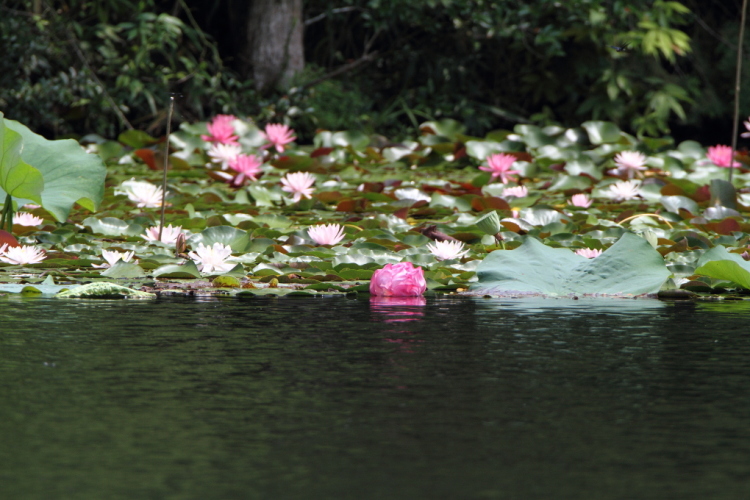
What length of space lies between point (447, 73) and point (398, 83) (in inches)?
19.2

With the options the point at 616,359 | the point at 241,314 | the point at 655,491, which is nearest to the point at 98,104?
the point at 241,314

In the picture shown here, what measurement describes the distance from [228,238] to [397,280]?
0.63 metres

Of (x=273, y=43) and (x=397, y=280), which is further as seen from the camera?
(x=273, y=43)

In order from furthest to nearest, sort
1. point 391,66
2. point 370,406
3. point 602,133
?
point 391,66
point 602,133
point 370,406

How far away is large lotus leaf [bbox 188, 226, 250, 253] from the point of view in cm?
216

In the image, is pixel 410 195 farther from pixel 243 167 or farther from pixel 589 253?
pixel 589 253

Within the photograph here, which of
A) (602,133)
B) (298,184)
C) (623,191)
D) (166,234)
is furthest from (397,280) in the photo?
(602,133)

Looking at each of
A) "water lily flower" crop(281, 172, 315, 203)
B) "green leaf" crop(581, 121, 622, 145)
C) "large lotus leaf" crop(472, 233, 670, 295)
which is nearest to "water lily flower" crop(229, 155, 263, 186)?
"water lily flower" crop(281, 172, 315, 203)

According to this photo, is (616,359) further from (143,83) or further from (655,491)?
(143,83)

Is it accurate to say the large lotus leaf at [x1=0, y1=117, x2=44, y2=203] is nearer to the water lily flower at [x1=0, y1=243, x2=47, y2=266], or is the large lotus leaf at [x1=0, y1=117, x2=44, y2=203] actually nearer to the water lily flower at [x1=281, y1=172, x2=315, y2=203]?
the water lily flower at [x1=0, y1=243, x2=47, y2=266]

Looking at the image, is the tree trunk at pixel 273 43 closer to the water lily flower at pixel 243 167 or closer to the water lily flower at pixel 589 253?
the water lily flower at pixel 243 167

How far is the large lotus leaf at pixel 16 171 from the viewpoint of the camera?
6.07 ft

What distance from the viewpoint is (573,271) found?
1.85 metres

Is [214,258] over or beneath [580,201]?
beneath
